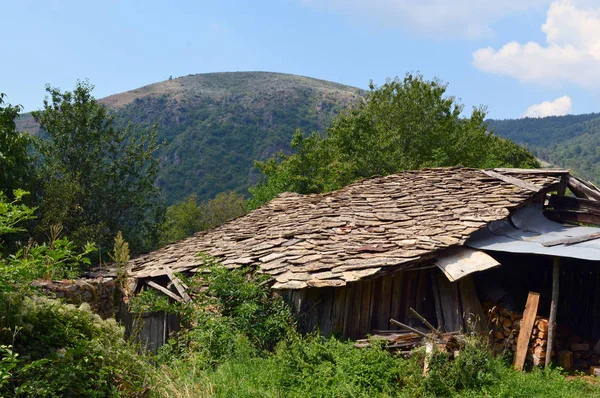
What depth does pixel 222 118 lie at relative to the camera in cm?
8056

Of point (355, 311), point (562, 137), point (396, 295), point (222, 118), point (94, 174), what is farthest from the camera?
point (562, 137)

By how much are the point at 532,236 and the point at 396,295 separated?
2732 millimetres

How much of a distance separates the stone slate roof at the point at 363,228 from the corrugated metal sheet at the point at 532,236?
0.39 meters

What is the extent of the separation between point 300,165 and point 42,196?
13.2 meters

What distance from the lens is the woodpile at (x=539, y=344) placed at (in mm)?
8328

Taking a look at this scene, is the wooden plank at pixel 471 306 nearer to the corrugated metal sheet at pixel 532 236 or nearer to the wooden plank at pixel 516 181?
the corrugated metal sheet at pixel 532 236

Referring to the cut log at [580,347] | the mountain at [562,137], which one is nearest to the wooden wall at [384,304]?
the cut log at [580,347]

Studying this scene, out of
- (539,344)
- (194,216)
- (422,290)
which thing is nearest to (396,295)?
(422,290)

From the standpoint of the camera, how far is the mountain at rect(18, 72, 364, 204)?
6088 centimetres

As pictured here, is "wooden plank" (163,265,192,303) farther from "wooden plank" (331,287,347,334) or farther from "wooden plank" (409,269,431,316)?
"wooden plank" (409,269,431,316)

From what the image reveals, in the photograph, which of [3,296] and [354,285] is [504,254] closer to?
[354,285]

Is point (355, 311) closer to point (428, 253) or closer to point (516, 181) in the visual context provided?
point (428, 253)

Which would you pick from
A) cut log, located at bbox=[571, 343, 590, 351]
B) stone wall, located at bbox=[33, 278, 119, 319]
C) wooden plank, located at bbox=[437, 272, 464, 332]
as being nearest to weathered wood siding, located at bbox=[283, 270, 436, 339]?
wooden plank, located at bbox=[437, 272, 464, 332]

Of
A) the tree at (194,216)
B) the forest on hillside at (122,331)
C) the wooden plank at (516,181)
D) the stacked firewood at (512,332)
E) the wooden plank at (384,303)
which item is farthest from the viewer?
the tree at (194,216)
